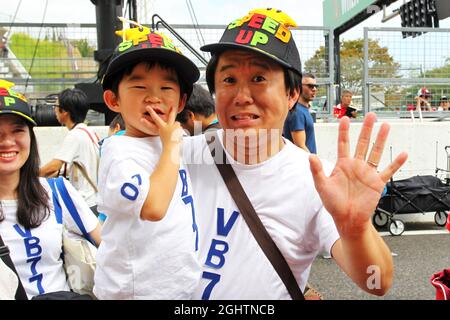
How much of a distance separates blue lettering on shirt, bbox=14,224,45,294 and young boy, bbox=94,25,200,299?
50cm

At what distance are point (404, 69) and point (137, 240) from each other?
6.56 metres

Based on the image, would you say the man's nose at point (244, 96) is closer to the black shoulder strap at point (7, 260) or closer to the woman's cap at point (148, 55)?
the woman's cap at point (148, 55)

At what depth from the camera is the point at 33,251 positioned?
5.56 ft

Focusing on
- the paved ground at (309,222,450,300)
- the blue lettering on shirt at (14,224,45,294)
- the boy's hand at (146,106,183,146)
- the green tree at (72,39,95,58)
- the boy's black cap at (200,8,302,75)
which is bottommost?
the paved ground at (309,222,450,300)

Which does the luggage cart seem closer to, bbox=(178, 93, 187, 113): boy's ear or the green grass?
bbox=(178, 93, 187, 113): boy's ear

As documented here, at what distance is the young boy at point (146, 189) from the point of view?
1.14 metres

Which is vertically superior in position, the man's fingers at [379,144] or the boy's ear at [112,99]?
the boy's ear at [112,99]

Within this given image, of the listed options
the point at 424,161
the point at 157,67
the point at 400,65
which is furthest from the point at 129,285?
the point at 400,65

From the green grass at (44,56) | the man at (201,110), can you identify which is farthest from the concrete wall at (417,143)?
the green grass at (44,56)

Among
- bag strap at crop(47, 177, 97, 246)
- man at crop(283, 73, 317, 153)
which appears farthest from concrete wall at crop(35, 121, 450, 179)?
bag strap at crop(47, 177, 97, 246)

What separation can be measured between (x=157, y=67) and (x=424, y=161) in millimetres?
5720

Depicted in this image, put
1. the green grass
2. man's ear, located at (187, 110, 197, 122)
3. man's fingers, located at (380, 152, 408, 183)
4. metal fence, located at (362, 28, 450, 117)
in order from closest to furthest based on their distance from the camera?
1. man's fingers, located at (380, 152, 408, 183)
2. man's ear, located at (187, 110, 197, 122)
3. metal fence, located at (362, 28, 450, 117)
4. the green grass

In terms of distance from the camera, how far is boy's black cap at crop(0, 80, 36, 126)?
5.83 feet

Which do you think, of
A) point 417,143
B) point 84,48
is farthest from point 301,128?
point 84,48
